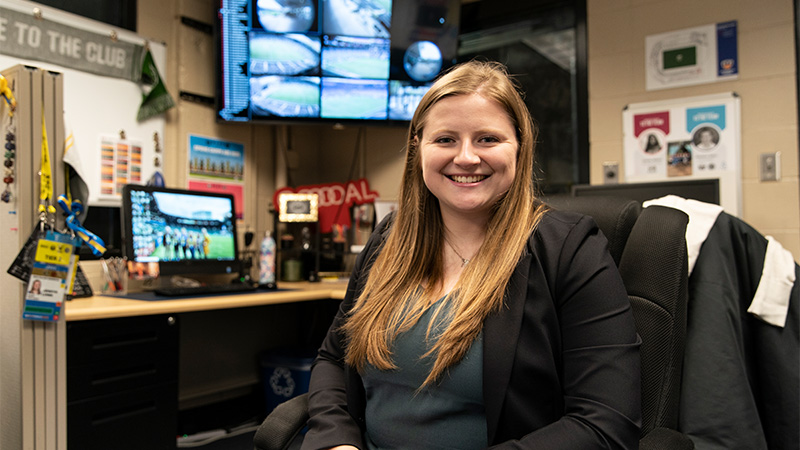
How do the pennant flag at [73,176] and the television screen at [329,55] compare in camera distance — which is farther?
the television screen at [329,55]

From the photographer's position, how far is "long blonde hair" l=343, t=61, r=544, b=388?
1.03 m

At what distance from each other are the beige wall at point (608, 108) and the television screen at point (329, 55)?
0.23 metres

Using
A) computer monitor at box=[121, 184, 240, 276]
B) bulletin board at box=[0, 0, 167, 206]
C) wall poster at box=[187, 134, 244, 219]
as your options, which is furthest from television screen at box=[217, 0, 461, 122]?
computer monitor at box=[121, 184, 240, 276]

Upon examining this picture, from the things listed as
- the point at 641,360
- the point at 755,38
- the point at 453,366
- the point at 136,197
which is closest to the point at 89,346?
the point at 136,197

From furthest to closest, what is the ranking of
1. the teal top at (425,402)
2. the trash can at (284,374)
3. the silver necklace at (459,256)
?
the trash can at (284,374)
the silver necklace at (459,256)
the teal top at (425,402)

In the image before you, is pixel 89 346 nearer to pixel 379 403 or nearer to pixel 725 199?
pixel 379 403

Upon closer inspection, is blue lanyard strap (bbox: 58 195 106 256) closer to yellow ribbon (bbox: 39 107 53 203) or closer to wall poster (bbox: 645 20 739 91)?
yellow ribbon (bbox: 39 107 53 203)

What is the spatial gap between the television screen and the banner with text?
448 millimetres

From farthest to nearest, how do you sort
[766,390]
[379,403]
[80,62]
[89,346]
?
[80,62], [89,346], [766,390], [379,403]

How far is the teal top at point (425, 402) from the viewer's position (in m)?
1.01

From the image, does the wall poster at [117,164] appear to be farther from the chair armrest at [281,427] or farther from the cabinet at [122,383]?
the chair armrest at [281,427]

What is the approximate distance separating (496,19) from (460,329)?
2579 millimetres

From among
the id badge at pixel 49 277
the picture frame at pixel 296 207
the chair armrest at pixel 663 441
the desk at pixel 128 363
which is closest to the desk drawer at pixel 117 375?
the desk at pixel 128 363

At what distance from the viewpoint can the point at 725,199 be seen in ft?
7.95
